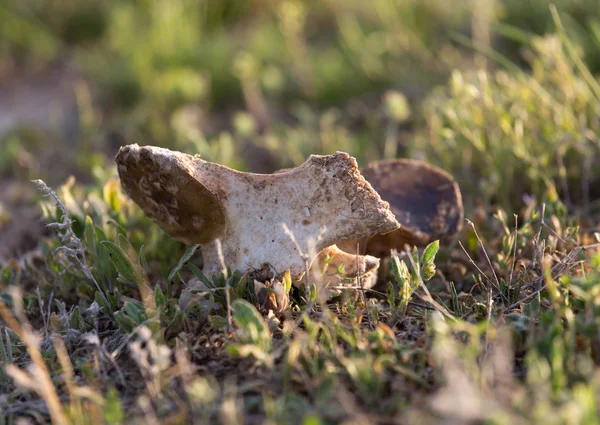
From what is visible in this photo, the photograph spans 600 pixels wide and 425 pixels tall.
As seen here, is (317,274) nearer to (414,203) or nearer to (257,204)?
(257,204)

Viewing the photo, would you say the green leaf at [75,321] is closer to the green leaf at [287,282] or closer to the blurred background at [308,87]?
the green leaf at [287,282]

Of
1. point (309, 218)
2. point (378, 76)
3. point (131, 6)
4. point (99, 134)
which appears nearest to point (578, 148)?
point (309, 218)

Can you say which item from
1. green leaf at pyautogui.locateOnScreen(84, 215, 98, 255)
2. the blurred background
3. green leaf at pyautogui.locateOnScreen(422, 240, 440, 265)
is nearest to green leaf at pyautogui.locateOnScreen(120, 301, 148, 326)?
green leaf at pyautogui.locateOnScreen(84, 215, 98, 255)

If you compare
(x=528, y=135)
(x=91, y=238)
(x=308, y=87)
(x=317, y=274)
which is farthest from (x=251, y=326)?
(x=308, y=87)

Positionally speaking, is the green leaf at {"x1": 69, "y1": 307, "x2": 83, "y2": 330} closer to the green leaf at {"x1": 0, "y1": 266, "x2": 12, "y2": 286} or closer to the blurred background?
the green leaf at {"x1": 0, "y1": 266, "x2": 12, "y2": 286}

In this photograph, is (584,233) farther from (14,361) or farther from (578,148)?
(14,361)
